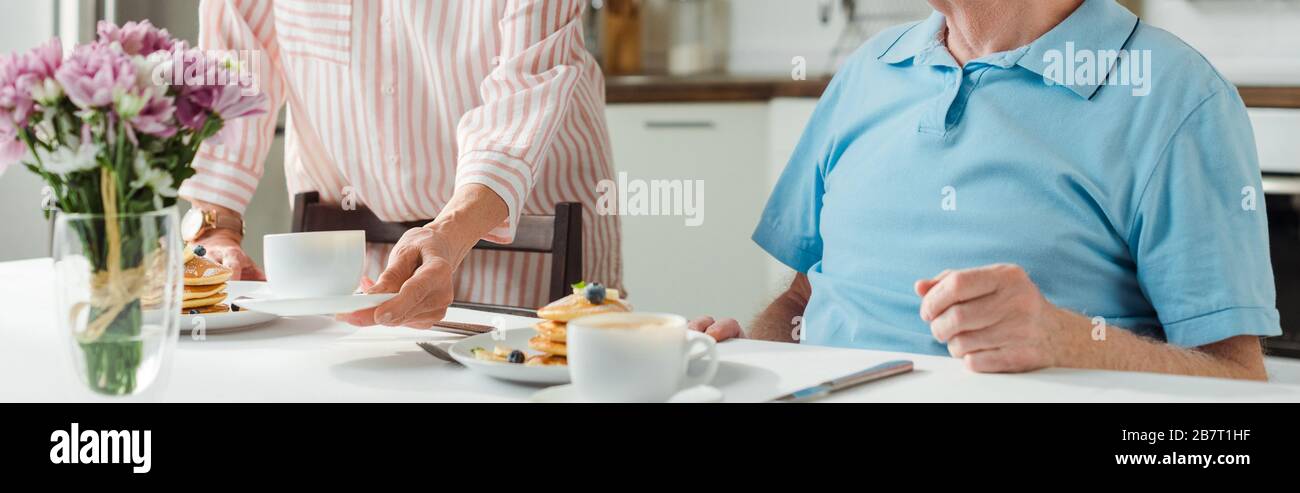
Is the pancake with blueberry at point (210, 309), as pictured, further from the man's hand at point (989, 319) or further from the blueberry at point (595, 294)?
the man's hand at point (989, 319)

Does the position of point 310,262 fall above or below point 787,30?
below

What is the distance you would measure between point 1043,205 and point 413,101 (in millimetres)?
916

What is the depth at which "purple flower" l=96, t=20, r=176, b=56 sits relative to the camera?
805mm

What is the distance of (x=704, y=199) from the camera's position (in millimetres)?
3352

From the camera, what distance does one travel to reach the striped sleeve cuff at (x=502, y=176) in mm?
1400

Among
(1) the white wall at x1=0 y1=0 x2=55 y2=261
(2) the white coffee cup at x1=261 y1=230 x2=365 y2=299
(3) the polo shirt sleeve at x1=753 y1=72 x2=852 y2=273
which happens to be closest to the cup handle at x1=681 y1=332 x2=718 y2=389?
(2) the white coffee cup at x1=261 y1=230 x2=365 y2=299

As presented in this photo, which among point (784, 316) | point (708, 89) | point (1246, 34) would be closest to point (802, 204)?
point (784, 316)

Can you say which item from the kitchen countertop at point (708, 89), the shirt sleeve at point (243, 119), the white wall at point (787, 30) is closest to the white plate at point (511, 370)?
the shirt sleeve at point (243, 119)

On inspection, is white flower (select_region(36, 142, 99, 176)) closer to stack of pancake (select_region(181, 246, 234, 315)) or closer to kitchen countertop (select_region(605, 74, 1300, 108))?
stack of pancake (select_region(181, 246, 234, 315))

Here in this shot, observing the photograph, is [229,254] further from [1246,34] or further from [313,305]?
[1246,34]

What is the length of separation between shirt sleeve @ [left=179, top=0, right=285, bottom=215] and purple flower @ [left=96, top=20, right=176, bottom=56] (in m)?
0.77

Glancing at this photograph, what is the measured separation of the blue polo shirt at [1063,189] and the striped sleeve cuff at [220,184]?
0.83 meters
